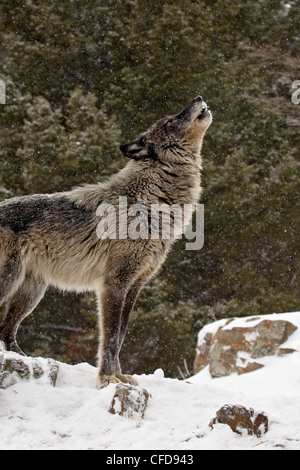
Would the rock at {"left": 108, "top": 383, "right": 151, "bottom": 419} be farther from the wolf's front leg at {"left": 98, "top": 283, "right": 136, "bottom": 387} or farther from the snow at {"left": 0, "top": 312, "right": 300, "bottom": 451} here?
the wolf's front leg at {"left": 98, "top": 283, "right": 136, "bottom": 387}

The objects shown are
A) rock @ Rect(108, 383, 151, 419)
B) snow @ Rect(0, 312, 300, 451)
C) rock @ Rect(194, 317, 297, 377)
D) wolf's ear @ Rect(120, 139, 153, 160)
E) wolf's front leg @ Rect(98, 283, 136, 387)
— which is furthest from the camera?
rock @ Rect(194, 317, 297, 377)

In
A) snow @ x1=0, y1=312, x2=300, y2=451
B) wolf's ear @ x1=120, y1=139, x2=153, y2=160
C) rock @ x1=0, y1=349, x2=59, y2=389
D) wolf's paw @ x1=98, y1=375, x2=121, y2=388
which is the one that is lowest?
snow @ x1=0, y1=312, x2=300, y2=451

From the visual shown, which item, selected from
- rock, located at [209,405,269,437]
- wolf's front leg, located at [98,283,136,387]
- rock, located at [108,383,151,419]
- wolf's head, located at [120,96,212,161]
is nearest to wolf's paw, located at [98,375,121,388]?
wolf's front leg, located at [98,283,136,387]

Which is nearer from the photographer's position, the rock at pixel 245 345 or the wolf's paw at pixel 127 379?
the wolf's paw at pixel 127 379

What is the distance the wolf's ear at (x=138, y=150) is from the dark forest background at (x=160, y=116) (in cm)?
701

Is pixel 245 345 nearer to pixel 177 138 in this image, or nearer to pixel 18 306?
pixel 177 138

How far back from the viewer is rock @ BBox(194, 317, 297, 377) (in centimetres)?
714

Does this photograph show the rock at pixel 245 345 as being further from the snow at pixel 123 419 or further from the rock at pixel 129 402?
the rock at pixel 129 402

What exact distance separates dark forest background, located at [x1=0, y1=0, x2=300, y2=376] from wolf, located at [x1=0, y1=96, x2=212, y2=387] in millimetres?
7086

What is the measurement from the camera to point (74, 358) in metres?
13.4

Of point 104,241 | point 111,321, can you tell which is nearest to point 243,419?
point 111,321

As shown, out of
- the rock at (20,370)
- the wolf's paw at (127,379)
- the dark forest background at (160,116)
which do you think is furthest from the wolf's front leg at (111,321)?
the dark forest background at (160,116)

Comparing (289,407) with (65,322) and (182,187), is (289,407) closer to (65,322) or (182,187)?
(182,187)

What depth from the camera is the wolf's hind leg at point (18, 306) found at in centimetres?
A: 519
